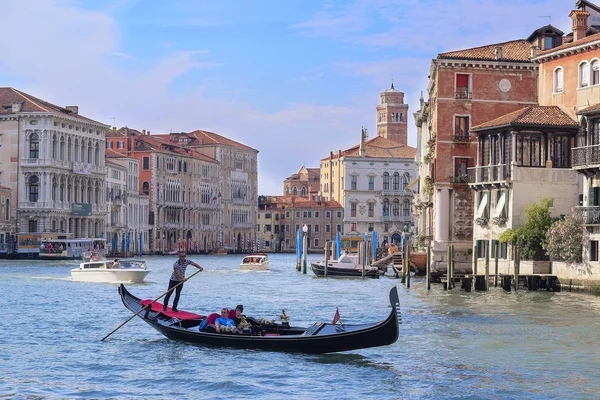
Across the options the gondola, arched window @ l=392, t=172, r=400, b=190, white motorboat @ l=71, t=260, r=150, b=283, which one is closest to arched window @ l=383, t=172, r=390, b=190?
arched window @ l=392, t=172, r=400, b=190

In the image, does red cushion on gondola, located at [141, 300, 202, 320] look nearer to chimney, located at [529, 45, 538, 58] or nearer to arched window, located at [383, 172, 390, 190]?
chimney, located at [529, 45, 538, 58]

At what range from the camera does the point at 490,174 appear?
37.4 meters

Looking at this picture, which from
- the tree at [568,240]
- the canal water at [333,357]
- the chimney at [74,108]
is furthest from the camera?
the chimney at [74,108]

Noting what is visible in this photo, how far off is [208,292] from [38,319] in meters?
11.5

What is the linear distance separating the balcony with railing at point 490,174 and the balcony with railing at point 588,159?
3742mm

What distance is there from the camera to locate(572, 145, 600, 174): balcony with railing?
31.9m

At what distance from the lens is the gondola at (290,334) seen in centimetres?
1842

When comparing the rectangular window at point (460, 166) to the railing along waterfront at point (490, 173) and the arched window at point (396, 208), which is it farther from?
the arched window at point (396, 208)

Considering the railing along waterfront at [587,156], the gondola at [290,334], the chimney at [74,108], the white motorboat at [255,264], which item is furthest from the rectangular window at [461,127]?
the chimney at [74,108]

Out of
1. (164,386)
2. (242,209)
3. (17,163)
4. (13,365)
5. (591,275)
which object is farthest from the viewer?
(242,209)

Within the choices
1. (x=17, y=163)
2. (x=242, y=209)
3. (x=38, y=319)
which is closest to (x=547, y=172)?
(x=38, y=319)

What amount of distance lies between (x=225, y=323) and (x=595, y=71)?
18585mm

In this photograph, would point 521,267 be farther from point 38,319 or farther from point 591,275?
point 38,319

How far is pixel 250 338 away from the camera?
766 inches
